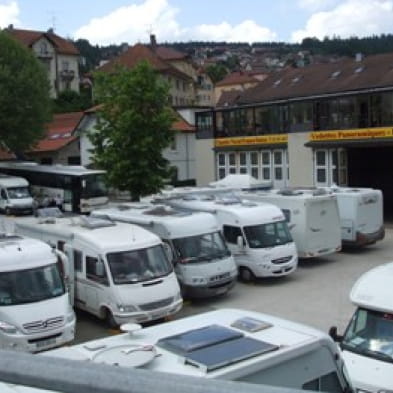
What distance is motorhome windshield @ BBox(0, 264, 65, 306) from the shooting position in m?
13.7

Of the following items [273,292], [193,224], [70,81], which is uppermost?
[70,81]

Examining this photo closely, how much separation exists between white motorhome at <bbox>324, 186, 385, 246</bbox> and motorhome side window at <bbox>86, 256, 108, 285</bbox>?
11.9 m

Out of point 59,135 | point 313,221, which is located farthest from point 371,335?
point 59,135

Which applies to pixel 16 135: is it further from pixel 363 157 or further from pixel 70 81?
pixel 70 81

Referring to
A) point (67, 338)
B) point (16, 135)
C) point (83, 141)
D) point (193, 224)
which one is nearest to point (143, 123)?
point (193, 224)

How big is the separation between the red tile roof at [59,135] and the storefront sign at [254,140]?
19.1 m

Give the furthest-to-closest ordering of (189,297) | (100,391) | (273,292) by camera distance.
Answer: (273,292), (189,297), (100,391)

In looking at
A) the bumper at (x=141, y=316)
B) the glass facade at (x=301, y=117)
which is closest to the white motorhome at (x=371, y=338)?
the bumper at (x=141, y=316)

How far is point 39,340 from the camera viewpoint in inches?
527

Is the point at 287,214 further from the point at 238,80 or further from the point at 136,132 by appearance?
the point at 238,80

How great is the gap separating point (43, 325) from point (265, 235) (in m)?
9.14

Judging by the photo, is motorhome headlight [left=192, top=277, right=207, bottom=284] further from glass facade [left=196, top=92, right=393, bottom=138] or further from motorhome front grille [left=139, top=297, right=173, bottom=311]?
glass facade [left=196, top=92, right=393, bottom=138]

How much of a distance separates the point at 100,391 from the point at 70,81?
102060 mm

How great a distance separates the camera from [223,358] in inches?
233
